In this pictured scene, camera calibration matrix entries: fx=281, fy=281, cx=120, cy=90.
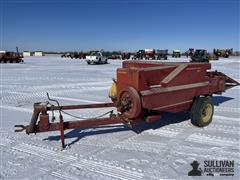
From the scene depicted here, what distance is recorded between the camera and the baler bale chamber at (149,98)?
472cm

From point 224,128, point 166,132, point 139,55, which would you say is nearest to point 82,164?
point 166,132

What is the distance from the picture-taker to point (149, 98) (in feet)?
16.4

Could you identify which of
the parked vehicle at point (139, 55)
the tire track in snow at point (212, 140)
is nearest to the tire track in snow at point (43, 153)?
the tire track in snow at point (212, 140)

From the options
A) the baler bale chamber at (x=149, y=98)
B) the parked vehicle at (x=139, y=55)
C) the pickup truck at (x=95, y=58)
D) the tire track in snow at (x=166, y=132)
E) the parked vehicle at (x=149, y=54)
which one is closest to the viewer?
the baler bale chamber at (x=149, y=98)

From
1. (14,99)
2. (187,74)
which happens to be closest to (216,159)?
(187,74)

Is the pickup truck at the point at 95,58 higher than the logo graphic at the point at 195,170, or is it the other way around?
the pickup truck at the point at 95,58

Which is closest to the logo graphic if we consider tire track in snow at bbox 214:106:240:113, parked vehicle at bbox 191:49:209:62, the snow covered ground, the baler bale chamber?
the snow covered ground

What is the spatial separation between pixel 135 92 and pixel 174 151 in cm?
120

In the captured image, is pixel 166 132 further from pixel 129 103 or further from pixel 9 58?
pixel 9 58

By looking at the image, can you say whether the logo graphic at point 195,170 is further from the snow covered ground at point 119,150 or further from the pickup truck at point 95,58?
the pickup truck at point 95,58

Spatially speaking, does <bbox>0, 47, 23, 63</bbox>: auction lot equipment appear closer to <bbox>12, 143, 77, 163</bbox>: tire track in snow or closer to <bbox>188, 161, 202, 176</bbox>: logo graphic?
<bbox>12, 143, 77, 163</bbox>: tire track in snow

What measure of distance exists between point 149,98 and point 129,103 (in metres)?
0.39

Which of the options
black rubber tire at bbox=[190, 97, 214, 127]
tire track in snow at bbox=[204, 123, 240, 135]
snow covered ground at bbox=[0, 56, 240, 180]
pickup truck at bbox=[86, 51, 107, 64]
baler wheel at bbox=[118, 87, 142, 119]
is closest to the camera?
snow covered ground at bbox=[0, 56, 240, 180]

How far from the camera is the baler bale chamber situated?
4.72 meters
